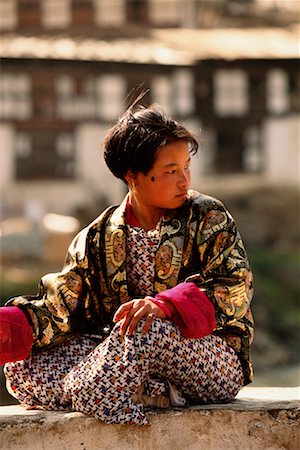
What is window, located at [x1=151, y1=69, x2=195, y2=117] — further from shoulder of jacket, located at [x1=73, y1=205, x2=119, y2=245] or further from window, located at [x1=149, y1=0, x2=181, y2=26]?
shoulder of jacket, located at [x1=73, y1=205, x2=119, y2=245]

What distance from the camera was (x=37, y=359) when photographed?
3400 millimetres

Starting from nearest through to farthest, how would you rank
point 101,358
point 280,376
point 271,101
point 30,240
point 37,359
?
point 101,358 < point 37,359 < point 280,376 < point 30,240 < point 271,101

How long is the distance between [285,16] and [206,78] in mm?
4719

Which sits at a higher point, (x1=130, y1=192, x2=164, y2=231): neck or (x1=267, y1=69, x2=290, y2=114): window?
(x1=130, y1=192, x2=164, y2=231): neck

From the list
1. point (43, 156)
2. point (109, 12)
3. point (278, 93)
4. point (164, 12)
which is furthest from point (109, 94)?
point (278, 93)

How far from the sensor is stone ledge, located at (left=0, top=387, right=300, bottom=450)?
3.20 metres

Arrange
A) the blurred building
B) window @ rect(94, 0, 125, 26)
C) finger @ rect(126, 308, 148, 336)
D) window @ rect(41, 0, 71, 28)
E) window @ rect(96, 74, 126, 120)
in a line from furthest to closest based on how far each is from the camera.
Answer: window @ rect(94, 0, 125, 26) → window @ rect(41, 0, 71, 28) → window @ rect(96, 74, 126, 120) → the blurred building → finger @ rect(126, 308, 148, 336)

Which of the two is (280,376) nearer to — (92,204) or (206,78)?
(92,204)

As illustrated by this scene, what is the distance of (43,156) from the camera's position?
101ft

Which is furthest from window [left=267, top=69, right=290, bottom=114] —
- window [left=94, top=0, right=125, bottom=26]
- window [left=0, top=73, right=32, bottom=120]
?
window [left=0, top=73, right=32, bottom=120]

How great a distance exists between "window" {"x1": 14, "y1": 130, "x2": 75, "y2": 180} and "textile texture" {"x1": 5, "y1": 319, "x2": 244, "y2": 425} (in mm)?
26846

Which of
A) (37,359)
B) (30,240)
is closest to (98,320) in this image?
(37,359)

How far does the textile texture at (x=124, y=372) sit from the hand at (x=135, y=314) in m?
0.02

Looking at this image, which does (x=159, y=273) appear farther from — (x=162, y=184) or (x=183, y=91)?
(x=183, y=91)
